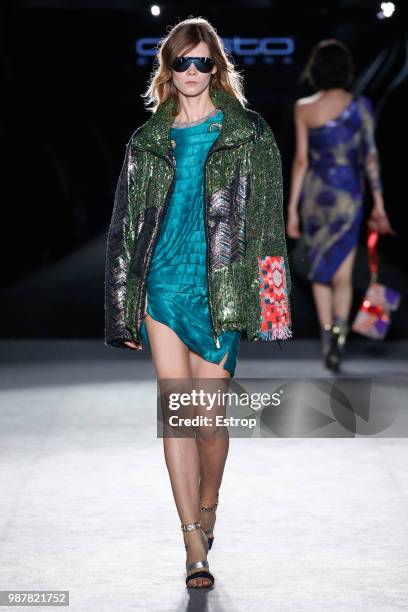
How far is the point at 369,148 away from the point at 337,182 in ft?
0.83

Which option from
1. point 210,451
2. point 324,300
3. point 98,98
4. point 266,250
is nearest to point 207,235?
point 266,250

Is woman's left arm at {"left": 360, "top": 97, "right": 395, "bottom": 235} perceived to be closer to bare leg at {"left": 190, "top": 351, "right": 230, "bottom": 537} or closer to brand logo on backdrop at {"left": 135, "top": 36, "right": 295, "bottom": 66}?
bare leg at {"left": 190, "top": 351, "right": 230, "bottom": 537}

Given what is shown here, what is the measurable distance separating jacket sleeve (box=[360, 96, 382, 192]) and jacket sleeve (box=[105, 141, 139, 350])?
13.8ft

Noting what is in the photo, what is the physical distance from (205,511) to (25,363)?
191 inches

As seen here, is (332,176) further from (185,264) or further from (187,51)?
(185,264)

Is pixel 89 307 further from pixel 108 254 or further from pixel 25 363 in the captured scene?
pixel 108 254

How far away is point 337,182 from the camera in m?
8.34

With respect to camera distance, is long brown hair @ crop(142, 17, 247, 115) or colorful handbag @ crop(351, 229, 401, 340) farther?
colorful handbag @ crop(351, 229, 401, 340)

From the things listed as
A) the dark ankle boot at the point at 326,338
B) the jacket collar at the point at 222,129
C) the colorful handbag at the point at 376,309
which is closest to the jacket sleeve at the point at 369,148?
the colorful handbag at the point at 376,309

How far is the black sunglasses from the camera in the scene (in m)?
4.16

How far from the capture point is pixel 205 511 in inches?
171

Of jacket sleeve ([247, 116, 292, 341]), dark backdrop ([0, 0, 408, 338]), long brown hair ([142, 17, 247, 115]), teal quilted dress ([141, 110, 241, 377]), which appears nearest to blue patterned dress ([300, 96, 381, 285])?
long brown hair ([142, 17, 247, 115])

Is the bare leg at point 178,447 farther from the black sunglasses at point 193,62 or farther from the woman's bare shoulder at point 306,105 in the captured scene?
the woman's bare shoulder at point 306,105

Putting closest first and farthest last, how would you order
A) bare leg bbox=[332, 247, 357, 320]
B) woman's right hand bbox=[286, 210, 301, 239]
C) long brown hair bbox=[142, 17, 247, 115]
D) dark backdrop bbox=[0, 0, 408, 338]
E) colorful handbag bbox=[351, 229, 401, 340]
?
long brown hair bbox=[142, 17, 247, 115], woman's right hand bbox=[286, 210, 301, 239], bare leg bbox=[332, 247, 357, 320], colorful handbag bbox=[351, 229, 401, 340], dark backdrop bbox=[0, 0, 408, 338]
